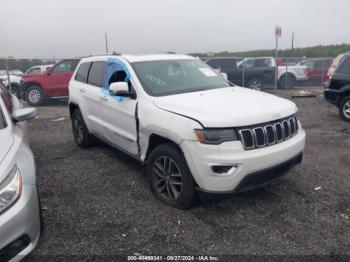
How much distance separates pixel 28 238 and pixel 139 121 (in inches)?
76.0

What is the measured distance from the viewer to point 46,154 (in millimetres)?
6312

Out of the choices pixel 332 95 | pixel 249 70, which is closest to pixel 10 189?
pixel 332 95

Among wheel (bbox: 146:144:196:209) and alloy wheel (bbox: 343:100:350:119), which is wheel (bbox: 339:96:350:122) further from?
wheel (bbox: 146:144:196:209)

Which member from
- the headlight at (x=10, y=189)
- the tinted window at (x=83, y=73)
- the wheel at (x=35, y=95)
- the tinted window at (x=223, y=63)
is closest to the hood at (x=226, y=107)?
the headlight at (x=10, y=189)

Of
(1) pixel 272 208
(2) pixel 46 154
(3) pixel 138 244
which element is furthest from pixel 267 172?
(2) pixel 46 154

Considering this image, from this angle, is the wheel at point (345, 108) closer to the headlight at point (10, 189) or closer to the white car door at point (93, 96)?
the white car door at point (93, 96)

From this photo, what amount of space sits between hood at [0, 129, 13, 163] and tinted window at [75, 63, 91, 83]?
110 inches

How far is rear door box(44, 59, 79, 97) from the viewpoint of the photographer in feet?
42.9

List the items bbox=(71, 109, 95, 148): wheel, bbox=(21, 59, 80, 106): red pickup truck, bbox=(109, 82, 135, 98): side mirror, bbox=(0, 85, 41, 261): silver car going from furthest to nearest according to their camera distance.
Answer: bbox=(21, 59, 80, 106): red pickup truck
bbox=(71, 109, 95, 148): wheel
bbox=(109, 82, 135, 98): side mirror
bbox=(0, 85, 41, 261): silver car

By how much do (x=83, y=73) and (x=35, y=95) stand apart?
26.8ft

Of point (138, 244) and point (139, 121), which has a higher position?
point (139, 121)

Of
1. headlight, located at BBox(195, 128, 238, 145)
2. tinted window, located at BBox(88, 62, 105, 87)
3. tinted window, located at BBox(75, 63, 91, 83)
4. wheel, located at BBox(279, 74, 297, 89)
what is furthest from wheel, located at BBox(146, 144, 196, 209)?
wheel, located at BBox(279, 74, 297, 89)

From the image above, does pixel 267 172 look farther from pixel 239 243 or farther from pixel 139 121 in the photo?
pixel 139 121

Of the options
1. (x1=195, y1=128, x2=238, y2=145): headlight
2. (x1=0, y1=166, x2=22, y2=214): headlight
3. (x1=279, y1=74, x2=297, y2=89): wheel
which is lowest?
(x1=279, y1=74, x2=297, y2=89): wheel
